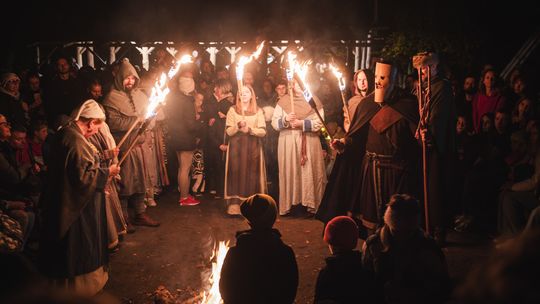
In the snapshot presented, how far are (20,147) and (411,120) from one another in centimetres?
576

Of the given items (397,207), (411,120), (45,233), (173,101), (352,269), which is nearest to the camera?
(352,269)

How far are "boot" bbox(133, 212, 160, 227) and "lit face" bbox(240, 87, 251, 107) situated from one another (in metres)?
2.63

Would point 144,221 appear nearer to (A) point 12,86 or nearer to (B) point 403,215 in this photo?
(A) point 12,86

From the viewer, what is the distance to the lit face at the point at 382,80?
21.5 feet

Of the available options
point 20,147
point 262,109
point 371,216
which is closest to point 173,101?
point 262,109

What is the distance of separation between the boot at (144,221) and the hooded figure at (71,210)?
2997mm

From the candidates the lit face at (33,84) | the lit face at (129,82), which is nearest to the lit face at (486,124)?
the lit face at (129,82)

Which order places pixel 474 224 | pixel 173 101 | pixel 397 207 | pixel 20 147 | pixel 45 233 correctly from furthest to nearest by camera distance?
pixel 173 101
pixel 474 224
pixel 20 147
pixel 45 233
pixel 397 207

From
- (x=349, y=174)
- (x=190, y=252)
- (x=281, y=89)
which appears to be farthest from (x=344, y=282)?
(x=281, y=89)

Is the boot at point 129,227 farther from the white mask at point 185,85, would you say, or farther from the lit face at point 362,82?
the lit face at point 362,82

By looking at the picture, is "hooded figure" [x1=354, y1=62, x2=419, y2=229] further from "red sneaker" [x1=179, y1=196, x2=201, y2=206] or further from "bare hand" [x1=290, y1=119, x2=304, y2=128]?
"red sneaker" [x1=179, y1=196, x2=201, y2=206]

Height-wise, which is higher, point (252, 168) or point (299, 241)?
point (252, 168)

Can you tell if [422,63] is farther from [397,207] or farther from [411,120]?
[397,207]

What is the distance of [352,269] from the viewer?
3.59 m
